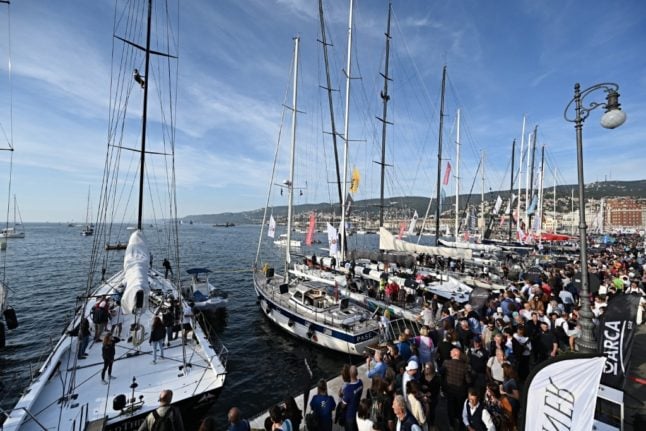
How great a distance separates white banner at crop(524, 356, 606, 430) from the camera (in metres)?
3.92

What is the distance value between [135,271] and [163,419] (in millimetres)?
6367

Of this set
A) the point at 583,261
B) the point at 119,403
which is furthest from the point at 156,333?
the point at 583,261

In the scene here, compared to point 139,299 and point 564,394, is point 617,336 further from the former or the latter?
point 139,299

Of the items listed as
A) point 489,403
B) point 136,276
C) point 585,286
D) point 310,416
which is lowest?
point 310,416

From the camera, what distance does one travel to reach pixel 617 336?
5520 mm

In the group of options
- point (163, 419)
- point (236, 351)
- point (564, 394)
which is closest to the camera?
point (564, 394)

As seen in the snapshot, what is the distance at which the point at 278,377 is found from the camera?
42.8 feet

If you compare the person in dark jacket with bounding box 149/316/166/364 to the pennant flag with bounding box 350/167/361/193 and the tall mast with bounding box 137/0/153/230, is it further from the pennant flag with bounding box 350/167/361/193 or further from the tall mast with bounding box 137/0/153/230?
the pennant flag with bounding box 350/167/361/193

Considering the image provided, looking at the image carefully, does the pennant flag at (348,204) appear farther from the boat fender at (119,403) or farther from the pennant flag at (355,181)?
the boat fender at (119,403)

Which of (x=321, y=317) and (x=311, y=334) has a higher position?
(x=321, y=317)

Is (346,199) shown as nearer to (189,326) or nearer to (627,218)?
(189,326)

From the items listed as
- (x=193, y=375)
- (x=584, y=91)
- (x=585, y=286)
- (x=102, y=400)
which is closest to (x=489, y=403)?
(x=585, y=286)

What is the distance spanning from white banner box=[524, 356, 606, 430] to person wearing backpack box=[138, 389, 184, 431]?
18.0ft

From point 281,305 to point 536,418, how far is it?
516 inches
